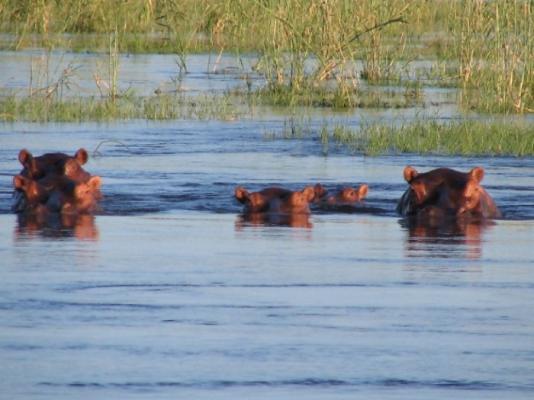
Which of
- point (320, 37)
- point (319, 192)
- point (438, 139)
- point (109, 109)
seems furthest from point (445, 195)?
point (320, 37)

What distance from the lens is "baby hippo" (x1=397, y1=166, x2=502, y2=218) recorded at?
33.7ft

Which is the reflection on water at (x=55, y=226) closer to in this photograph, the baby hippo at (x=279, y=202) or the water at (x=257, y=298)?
the water at (x=257, y=298)

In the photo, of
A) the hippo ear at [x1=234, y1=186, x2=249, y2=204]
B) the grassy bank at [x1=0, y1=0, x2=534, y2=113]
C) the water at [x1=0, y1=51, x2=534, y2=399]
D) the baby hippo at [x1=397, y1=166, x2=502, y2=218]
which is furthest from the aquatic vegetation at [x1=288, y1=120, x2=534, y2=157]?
the hippo ear at [x1=234, y1=186, x2=249, y2=204]

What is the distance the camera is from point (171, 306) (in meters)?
7.09

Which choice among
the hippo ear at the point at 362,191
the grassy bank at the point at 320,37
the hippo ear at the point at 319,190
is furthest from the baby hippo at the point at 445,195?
the grassy bank at the point at 320,37

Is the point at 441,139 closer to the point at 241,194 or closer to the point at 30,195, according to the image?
the point at 241,194

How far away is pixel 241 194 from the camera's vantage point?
10219mm

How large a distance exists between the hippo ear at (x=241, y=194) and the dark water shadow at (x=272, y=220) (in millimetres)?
129

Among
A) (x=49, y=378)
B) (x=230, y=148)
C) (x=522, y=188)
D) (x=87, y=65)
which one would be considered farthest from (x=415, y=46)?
(x=49, y=378)

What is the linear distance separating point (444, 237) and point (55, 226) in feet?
7.39

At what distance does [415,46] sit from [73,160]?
45.0ft

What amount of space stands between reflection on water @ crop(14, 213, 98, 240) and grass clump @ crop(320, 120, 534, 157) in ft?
14.0

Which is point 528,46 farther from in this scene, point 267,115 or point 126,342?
point 126,342

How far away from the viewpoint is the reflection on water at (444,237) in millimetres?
8992
